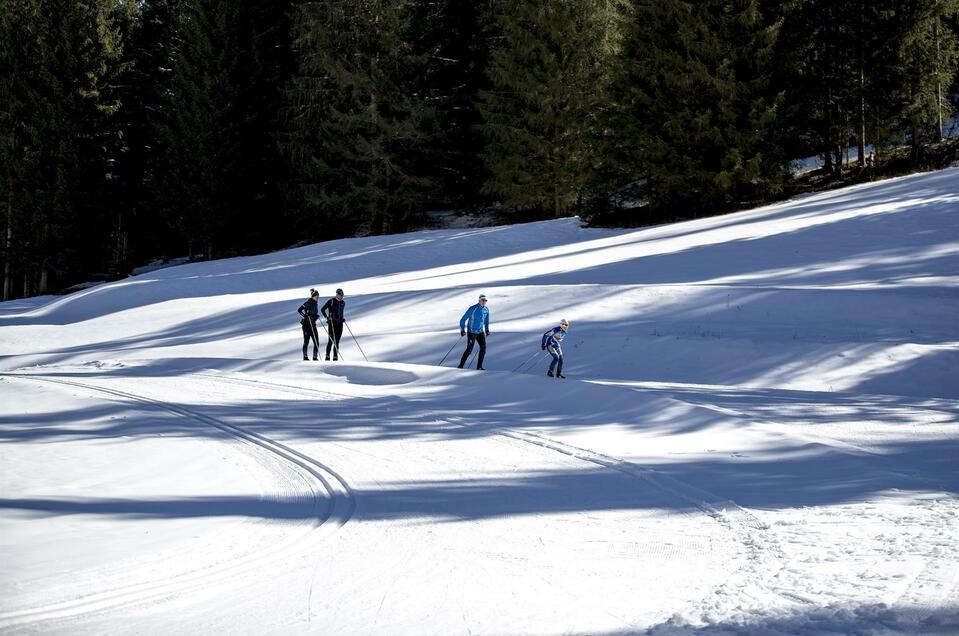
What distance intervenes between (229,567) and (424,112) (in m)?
33.3

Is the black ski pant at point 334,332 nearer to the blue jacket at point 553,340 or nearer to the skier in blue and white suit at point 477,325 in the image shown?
the skier in blue and white suit at point 477,325

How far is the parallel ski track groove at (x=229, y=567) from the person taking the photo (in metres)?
4.43

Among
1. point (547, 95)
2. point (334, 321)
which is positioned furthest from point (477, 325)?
point (547, 95)

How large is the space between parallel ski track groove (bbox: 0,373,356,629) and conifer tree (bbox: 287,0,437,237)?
28.4 meters

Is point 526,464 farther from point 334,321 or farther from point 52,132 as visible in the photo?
point 52,132

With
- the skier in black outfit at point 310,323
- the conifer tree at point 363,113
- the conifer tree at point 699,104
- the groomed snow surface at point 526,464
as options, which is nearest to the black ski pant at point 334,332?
the skier in black outfit at point 310,323

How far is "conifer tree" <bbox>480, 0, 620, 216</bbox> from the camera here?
34031mm

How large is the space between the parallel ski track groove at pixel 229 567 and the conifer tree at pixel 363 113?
28.4m

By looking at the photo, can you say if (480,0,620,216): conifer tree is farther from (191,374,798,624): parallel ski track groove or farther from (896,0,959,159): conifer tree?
(191,374,798,624): parallel ski track groove

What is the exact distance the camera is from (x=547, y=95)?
34.3m


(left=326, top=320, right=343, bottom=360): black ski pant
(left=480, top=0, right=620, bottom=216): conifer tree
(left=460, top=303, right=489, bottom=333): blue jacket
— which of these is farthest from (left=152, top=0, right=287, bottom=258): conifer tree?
(left=460, top=303, right=489, bottom=333): blue jacket

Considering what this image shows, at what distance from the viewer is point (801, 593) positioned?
463 cm

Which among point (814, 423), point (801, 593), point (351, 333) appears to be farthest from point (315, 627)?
point (351, 333)

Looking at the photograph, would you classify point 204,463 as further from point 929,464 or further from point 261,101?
point 261,101
